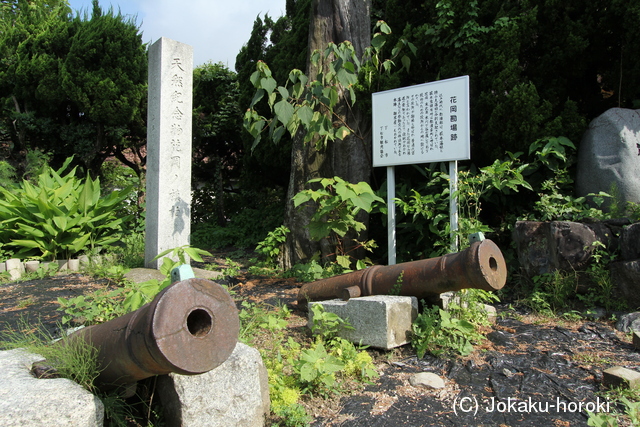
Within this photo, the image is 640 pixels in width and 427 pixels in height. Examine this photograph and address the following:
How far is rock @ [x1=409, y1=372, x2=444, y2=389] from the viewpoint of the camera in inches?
112

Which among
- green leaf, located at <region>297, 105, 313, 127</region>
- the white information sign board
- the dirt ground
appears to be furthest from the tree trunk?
the dirt ground

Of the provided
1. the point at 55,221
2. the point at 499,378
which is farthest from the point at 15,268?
the point at 499,378

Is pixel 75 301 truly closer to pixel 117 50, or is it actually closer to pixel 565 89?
pixel 565 89

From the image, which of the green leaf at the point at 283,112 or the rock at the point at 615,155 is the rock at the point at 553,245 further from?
the green leaf at the point at 283,112

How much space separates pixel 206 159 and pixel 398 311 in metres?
9.33

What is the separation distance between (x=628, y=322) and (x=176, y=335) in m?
3.71

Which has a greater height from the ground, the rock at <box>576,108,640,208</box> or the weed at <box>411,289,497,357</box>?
the rock at <box>576,108,640,208</box>

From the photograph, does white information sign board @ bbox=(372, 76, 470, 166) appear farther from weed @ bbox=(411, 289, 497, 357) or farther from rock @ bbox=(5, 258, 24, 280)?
rock @ bbox=(5, 258, 24, 280)

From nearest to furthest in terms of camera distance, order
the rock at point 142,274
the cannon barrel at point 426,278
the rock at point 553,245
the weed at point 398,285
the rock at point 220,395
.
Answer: the rock at point 220,395
the cannon barrel at point 426,278
the weed at point 398,285
the rock at point 553,245
the rock at point 142,274

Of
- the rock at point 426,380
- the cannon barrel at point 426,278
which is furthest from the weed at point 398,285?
the rock at point 426,380

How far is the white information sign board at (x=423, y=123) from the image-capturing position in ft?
15.6

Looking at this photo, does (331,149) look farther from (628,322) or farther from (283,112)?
(628,322)

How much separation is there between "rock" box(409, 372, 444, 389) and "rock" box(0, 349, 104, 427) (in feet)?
6.02

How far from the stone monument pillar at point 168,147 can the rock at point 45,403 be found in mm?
4184
